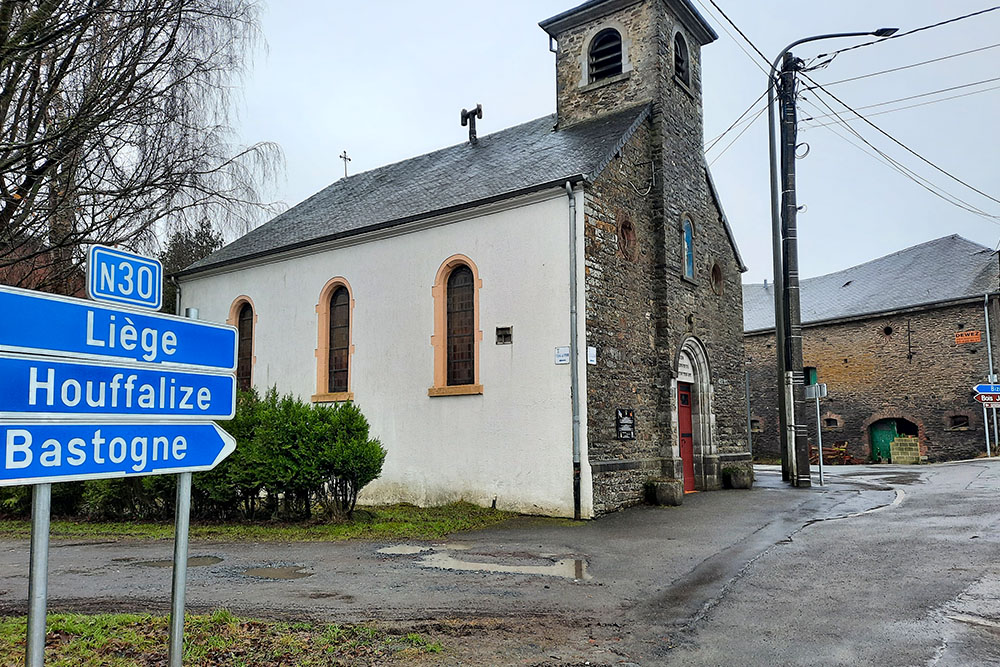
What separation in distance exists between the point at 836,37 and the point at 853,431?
19400mm

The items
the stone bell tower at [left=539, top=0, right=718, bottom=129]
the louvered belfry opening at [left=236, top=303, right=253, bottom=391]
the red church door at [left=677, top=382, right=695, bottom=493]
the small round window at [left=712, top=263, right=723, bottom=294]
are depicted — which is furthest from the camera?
the louvered belfry opening at [left=236, top=303, right=253, bottom=391]

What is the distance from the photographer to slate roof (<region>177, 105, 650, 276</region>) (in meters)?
13.8

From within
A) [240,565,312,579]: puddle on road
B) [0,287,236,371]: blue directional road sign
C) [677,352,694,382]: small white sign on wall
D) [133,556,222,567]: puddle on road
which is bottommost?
[133,556,222,567]: puddle on road

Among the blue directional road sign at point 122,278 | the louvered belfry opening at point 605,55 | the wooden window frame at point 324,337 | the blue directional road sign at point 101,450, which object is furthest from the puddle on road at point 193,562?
the louvered belfry opening at point 605,55

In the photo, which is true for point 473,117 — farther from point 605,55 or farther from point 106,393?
point 106,393

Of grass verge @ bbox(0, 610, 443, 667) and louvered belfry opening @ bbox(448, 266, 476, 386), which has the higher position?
louvered belfry opening @ bbox(448, 266, 476, 386)

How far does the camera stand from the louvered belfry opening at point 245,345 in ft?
60.2

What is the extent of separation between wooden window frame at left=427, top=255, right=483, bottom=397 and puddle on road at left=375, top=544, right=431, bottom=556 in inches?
162

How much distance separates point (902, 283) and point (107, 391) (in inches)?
1320

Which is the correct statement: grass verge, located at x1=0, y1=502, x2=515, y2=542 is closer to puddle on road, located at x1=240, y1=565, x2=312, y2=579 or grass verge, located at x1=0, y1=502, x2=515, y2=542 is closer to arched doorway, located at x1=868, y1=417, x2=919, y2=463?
puddle on road, located at x1=240, y1=565, x2=312, y2=579

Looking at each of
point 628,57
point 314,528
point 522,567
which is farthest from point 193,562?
point 628,57

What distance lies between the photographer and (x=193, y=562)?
340 inches

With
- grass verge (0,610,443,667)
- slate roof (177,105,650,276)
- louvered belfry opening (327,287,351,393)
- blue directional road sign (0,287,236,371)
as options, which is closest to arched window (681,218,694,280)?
slate roof (177,105,650,276)

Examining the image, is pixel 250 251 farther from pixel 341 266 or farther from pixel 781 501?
pixel 781 501
